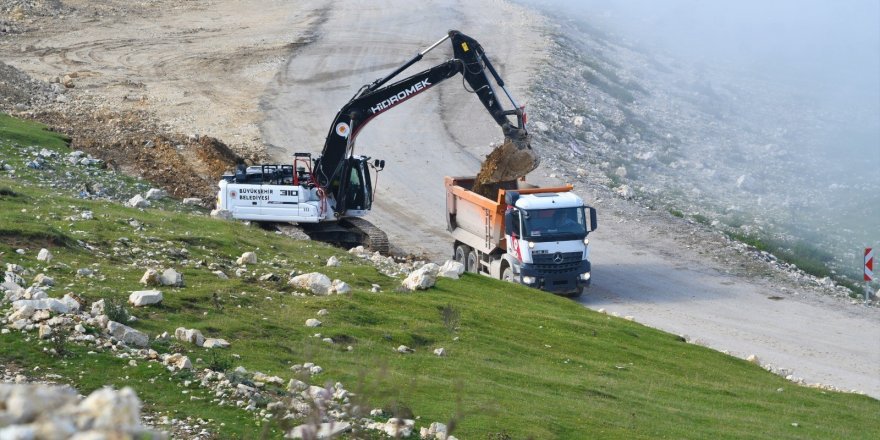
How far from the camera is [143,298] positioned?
19375 mm

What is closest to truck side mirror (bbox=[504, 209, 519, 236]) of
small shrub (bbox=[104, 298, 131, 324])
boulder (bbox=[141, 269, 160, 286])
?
boulder (bbox=[141, 269, 160, 286])

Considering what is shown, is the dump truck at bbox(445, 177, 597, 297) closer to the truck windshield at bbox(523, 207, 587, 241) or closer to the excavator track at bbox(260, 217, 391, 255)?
the truck windshield at bbox(523, 207, 587, 241)

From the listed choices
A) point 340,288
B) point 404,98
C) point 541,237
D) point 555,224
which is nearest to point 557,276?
point 541,237

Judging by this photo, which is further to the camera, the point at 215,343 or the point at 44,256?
the point at 44,256

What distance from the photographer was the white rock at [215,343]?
57.6ft

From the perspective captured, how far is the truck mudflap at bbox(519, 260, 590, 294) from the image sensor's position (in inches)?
1214

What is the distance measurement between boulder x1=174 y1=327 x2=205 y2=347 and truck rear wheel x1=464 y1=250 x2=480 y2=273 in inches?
667

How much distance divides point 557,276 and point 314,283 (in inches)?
371

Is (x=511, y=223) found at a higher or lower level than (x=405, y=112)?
lower

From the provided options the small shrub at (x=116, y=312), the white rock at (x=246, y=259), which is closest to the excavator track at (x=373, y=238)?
the white rock at (x=246, y=259)

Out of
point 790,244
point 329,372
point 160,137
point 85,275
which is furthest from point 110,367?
point 790,244

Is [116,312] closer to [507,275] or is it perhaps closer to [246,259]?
[246,259]

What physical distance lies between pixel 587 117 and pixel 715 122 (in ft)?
43.2

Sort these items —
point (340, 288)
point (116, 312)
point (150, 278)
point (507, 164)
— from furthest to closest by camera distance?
point (507, 164)
point (340, 288)
point (150, 278)
point (116, 312)
